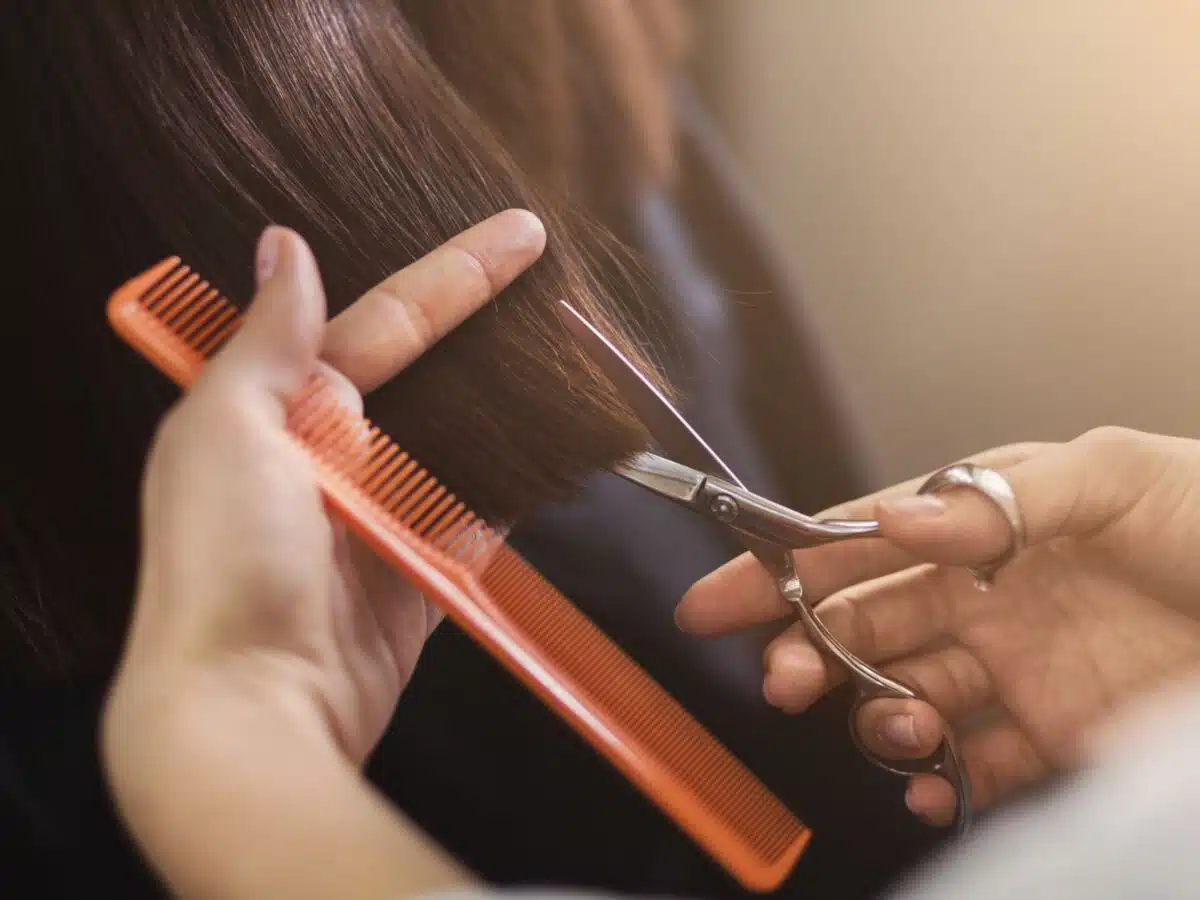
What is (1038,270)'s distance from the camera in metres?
0.51

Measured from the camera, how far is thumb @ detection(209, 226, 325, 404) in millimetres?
357

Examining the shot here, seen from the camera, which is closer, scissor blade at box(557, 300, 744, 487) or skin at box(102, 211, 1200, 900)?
skin at box(102, 211, 1200, 900)

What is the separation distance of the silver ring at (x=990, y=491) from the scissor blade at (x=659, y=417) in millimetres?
96

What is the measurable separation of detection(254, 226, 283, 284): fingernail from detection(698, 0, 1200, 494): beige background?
0.27m

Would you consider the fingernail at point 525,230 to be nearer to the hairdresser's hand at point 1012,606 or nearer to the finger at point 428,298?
the finger at point 428,298

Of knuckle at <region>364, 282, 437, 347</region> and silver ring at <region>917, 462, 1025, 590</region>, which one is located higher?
knuckle at <region>364, 282, 437, 347</region>

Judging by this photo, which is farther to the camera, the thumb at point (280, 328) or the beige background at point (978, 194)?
the beige background at point (978, 194)

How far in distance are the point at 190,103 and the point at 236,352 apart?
14 centimetres

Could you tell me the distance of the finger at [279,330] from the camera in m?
0.36

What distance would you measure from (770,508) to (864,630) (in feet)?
0.27

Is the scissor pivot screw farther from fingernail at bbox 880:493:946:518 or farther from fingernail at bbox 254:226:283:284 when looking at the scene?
fingernail at bbox 254:226:283:284

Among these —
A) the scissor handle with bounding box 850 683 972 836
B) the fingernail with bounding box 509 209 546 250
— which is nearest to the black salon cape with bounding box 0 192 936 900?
the scissor handle with bounding box 850 683 972 836

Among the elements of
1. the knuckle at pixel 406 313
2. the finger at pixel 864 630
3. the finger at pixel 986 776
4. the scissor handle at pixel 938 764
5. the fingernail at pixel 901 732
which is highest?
the knuckle at pixel 406 313

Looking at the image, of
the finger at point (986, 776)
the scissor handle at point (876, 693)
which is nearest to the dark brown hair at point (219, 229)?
the scissor handle at point (876, 693)
